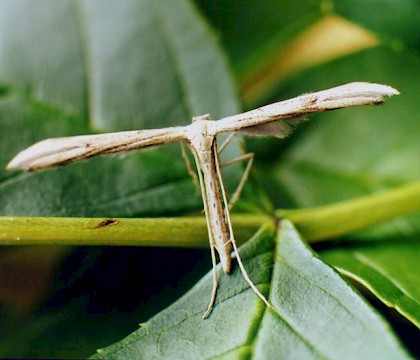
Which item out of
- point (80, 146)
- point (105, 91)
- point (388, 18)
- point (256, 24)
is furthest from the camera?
point (256, 24)

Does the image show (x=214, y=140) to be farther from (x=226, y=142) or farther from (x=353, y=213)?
(x=353, y=213)

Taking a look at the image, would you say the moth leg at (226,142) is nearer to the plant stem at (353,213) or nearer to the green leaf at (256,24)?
the plant stem at (353,213)

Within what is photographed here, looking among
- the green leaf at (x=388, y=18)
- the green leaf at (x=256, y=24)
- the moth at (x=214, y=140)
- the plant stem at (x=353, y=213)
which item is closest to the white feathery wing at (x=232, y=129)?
A: the moth at (x=214, y=140)

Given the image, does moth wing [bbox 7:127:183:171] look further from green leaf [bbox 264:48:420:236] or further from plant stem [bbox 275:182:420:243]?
green leaf [bbox 264:48:420:236]

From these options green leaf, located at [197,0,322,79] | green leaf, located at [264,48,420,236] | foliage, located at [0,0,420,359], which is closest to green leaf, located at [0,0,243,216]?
foliage, located at [0,0,420,359]

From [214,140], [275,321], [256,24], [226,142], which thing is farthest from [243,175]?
[256,24]

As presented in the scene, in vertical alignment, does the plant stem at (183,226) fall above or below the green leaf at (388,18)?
below
